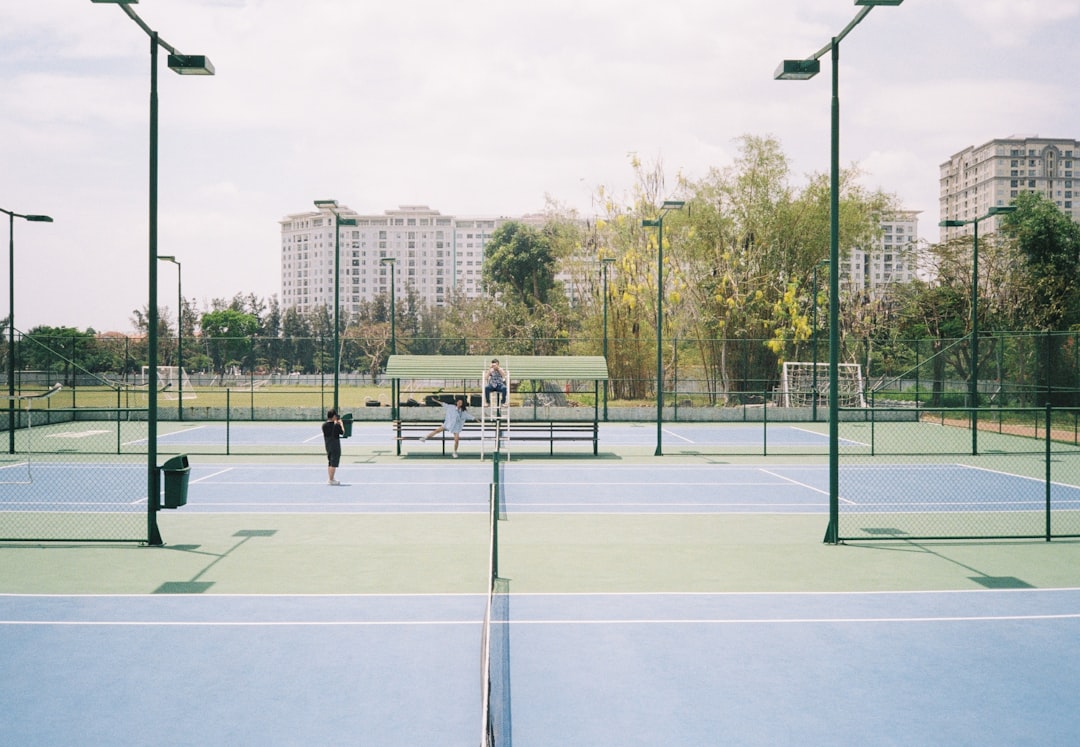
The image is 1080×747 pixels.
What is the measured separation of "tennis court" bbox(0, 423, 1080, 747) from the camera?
6.71 m

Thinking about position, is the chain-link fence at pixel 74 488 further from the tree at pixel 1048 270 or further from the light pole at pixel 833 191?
the tree at pixel 1048 270

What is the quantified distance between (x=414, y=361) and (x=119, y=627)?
1709 cm

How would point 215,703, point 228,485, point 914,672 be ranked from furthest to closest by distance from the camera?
1. point 228,485
2. point 914,672
3. point 215,703

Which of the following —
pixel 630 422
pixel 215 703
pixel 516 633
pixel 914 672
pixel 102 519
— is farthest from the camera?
pixel 630 422

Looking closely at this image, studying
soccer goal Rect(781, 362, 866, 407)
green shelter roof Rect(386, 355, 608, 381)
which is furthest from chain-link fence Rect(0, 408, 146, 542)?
soccer goal Rect(781, 362, 866, 407)

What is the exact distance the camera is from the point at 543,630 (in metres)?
8.89

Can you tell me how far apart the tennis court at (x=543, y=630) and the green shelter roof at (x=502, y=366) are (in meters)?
9.08

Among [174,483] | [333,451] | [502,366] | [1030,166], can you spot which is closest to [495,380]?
[502,366]

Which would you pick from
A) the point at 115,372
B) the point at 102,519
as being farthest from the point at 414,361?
the point at 115,372

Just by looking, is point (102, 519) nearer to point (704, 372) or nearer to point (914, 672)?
point (914, 672)

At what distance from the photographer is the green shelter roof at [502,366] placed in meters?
25.2

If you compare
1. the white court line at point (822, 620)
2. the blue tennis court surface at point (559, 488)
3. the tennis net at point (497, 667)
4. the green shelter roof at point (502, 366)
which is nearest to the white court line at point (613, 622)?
the white court line at point (822, 620)

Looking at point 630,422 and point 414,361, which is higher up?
point 414,361

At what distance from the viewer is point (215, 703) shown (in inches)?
276
